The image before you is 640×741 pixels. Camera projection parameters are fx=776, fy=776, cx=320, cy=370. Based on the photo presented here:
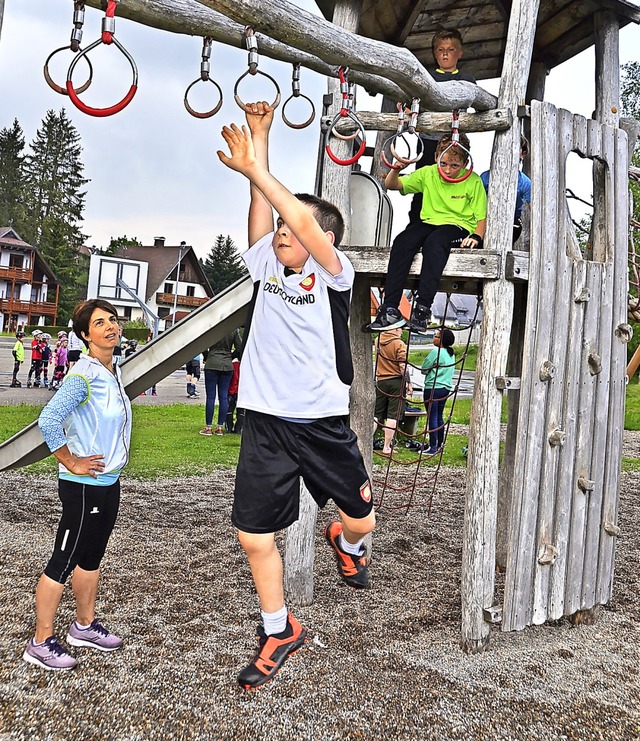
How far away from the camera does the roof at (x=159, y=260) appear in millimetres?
59031

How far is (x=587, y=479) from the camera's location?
454cm

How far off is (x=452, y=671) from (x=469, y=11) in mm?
4898

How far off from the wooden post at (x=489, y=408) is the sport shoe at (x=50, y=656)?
6.71ft

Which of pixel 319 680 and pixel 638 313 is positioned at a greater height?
pixel 638 313

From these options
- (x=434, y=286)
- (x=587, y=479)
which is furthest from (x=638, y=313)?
(x=434, y=286)

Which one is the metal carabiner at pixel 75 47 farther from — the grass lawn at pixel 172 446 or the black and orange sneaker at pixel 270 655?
the grass lawn at pixel 172 446

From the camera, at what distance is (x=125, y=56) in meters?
2.42

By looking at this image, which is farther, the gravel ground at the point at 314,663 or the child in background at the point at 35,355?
the child in background at the point at 35,355

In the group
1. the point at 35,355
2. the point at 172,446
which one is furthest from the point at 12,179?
the point at 172,446

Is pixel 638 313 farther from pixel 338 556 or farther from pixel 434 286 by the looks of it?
pixel 338 556

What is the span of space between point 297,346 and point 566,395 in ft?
6.57

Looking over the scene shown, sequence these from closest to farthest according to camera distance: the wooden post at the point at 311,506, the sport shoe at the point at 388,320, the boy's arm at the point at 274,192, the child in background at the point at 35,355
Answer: the boy's arm at the point at 274,192 < the sport shoe at the point at 388,320 < the wooden post at the point at 311,506 < the child in background at the point at 35,355

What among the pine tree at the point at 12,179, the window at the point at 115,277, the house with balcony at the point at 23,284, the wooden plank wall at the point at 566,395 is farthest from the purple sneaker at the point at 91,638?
the pine tree at the point at 12,179

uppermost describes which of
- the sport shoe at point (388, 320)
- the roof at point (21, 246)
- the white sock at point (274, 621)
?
the roof at point (21, 246)
